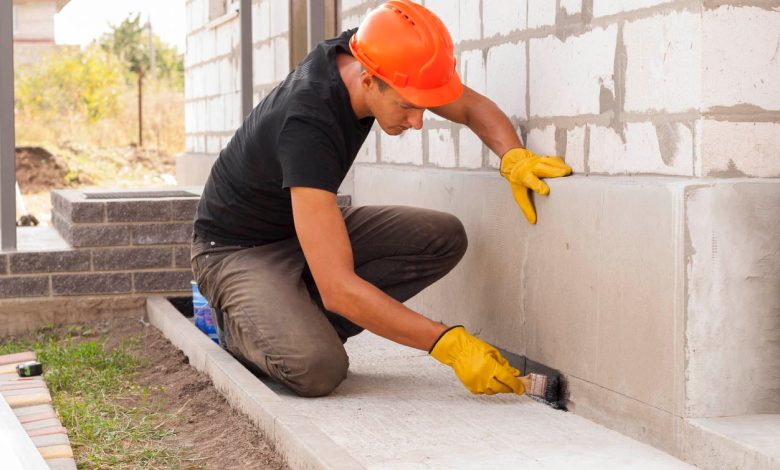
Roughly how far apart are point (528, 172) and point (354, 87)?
678 mm

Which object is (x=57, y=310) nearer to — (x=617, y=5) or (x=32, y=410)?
(x=32, y=410)

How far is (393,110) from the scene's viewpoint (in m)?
3.54

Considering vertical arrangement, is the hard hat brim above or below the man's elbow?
above

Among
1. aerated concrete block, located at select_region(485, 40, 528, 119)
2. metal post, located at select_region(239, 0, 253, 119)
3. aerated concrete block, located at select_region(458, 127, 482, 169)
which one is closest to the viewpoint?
aerated concrete block, located at select_region(485, 40, 528, 119)

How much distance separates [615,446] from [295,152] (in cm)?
139

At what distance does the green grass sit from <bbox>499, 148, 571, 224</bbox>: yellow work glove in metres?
1.48

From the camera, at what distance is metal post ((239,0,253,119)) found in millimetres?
7207

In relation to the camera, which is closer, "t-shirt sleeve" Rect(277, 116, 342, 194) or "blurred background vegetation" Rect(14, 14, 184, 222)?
"t-shirt sleeve" Rect(277, 116, 342, 194)

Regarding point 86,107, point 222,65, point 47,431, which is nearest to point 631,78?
point 47,431

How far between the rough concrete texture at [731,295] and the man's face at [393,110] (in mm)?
1042

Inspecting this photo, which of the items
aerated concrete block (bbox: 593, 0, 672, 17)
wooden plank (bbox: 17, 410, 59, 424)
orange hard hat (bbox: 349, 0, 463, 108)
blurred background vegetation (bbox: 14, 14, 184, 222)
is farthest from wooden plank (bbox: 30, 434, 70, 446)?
blurred background vegetation (bbox: 14, 14, 184, 222)

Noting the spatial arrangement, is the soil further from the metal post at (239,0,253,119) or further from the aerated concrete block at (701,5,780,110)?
the aerated concrete block at (701,5,780,110)

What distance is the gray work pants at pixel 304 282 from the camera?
383 cm

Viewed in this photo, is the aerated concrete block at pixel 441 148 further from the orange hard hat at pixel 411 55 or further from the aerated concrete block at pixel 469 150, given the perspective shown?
the orange hard hat at pixel 411 55
